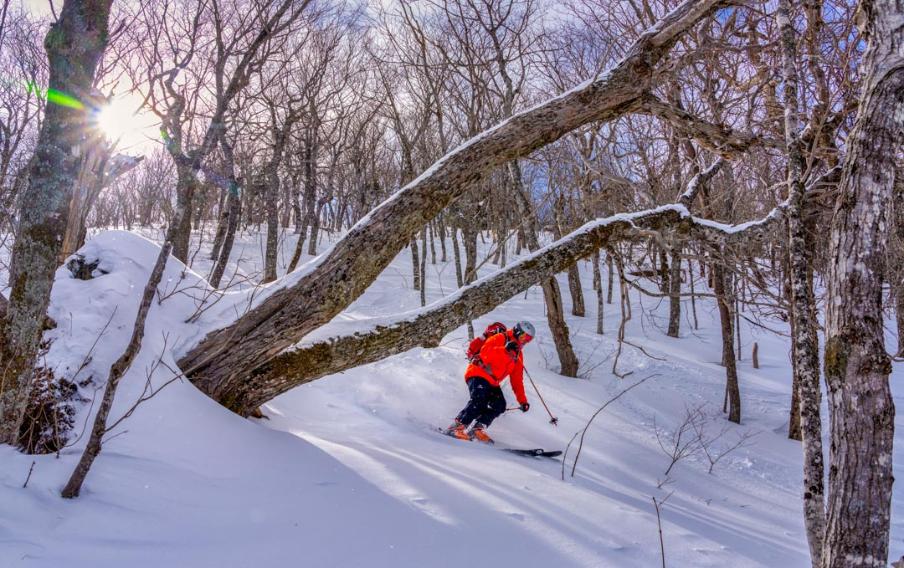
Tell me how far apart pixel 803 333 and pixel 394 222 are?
2.86 meters

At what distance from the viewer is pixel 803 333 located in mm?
2887

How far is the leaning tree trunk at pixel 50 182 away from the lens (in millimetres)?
2264

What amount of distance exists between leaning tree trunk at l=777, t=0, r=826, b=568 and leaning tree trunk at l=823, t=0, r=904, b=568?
0.58 metres

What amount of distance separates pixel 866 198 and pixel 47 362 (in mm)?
4558

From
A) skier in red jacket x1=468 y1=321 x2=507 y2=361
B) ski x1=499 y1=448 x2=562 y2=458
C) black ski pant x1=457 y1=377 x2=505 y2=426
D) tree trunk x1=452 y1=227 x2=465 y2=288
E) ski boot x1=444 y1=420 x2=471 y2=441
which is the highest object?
tree trunk x1=452 y1=227 x2=465 y2=288

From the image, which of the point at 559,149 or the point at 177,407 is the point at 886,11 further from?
the point at 559,149

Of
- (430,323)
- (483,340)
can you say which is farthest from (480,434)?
(430,323)

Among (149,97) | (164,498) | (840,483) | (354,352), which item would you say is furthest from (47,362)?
(149,97)

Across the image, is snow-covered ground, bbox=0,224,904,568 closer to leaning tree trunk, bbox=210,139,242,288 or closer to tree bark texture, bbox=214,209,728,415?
tree bark texture, bbox=214,209,728,415

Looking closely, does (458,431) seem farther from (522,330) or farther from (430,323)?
(430,323)

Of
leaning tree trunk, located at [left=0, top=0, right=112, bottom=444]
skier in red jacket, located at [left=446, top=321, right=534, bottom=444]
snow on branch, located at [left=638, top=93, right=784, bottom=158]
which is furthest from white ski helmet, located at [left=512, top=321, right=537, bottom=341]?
leaning tree trunk, located at [left=0, top=0, right=112, bottom=444]

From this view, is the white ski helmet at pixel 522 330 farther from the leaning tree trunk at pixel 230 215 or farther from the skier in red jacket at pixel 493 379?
the leaning tree trunk at pixel 230 215

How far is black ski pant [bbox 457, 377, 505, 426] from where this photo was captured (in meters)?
5.98

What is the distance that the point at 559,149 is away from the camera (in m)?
9.69
